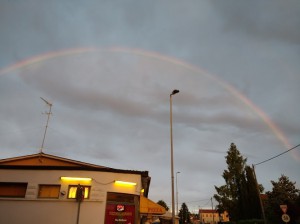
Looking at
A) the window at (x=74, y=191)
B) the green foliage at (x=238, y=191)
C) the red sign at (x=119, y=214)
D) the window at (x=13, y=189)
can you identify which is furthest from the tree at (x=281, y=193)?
the window at (x=13, y=189)

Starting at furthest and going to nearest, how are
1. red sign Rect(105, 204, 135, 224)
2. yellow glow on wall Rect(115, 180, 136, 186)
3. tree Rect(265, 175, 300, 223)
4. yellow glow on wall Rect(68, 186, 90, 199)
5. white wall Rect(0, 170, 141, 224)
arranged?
tree Rect(265, 175, 300, 223) → yellow glow on wall Rect(115, 180, 136, 186) → yellow glow on wall Rect(68, 186, 90, 199) → red sign Rect(105, 204, 135, 224) → white wall Rect(0, 170, 141, 224)

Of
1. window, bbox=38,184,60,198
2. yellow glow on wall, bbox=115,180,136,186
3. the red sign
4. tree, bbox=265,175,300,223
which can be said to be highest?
tree, bbox=265,175,300,223

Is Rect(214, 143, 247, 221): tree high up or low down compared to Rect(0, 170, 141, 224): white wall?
up

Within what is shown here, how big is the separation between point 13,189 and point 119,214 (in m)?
8.08

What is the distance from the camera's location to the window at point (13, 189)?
1902 centimetres

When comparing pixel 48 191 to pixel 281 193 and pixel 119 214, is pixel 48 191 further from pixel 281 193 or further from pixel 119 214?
pixel 281 193

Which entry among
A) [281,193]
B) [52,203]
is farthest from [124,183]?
[281,193]

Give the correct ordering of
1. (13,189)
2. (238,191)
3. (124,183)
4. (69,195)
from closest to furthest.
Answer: (69,195) → (13,189) → (124,183) → (238,191)

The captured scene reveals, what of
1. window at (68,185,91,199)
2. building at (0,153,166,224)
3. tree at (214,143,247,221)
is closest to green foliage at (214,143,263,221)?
tree at (214,143,247,221)

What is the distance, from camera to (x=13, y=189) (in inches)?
758

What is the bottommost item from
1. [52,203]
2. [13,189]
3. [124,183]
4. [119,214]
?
[119,214]

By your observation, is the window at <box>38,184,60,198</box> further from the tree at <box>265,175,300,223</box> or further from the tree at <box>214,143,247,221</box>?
the tree at <box>214,143,247,221</box>

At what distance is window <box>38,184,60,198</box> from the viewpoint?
18980 millimetres

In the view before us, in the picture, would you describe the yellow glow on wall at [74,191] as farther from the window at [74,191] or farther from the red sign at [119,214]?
the red sign at [119,214]
